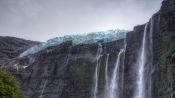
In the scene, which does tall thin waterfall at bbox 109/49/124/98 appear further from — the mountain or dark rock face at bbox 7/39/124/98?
dark rock face at bbox 7/39/124/98

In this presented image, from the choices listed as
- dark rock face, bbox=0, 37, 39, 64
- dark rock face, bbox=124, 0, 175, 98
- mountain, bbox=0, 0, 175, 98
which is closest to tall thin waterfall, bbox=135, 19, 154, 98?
mountain, bbox=0, 0, 175, 98

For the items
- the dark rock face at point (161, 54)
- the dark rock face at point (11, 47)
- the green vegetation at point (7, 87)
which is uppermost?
the dark rock face at point (11, 47)

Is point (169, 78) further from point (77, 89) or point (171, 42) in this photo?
point (77, 89)

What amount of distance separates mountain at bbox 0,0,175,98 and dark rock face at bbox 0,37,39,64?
2125 centimetres

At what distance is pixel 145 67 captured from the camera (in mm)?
62000

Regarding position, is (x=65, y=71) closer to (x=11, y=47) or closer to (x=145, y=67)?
(x=145, y=67)

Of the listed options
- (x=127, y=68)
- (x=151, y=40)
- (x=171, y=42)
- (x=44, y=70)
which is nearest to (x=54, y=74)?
(x=44, y=70)

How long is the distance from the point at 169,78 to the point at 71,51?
30595 millimetres

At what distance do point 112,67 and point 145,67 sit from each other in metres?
10.4

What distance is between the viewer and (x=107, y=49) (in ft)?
251

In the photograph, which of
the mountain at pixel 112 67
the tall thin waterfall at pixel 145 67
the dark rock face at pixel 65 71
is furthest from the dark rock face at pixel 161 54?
the dark rock face at pixel 65 71

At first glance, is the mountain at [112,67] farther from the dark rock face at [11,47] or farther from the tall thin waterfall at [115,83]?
the dark rock face at [11,47]

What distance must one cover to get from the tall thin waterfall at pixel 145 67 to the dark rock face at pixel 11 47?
52.8 metres

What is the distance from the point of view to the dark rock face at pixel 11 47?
112688 millimetres
